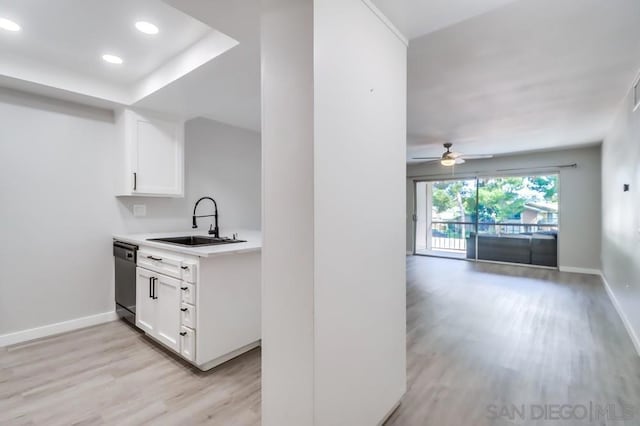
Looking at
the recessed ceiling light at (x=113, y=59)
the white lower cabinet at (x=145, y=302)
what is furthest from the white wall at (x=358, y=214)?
the recessed ceiling light at (x=113, y=59)

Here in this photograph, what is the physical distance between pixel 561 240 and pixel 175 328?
706 centimetres

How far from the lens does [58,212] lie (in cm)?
291

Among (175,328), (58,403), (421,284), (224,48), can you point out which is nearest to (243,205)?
(175,328)

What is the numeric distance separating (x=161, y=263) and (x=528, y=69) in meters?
3.59

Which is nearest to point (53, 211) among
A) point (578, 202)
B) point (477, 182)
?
point (477, 182)

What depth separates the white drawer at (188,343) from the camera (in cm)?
217

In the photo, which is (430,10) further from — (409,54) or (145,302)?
(145,302)

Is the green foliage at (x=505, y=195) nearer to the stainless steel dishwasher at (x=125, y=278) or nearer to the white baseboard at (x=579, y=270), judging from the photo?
the white baseboard at (x=579, y=270)

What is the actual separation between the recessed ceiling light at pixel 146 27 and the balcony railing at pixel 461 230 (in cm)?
711

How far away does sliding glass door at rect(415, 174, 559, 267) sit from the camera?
6285 millimetres

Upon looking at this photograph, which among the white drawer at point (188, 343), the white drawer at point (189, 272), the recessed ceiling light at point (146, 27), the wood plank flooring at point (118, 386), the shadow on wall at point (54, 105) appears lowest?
the wood plank flooring at point (118, 386)

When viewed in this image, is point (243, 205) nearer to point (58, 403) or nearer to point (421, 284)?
point (58, 403)

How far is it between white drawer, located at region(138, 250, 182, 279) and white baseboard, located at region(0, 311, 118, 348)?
3.24 feet

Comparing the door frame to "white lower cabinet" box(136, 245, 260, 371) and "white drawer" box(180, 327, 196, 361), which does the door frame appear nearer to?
"white lower cabinet" box(136, 245, 260, 371)
